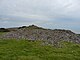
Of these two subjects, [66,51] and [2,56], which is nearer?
[2,56]

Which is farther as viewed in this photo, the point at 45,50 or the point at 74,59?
the point at 45,50

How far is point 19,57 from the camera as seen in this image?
92.8ft

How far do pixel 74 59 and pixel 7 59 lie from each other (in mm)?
9181

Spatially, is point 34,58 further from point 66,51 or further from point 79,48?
point 79,48

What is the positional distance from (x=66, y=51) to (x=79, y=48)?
169 inches

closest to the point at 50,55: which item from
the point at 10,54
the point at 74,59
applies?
the point at 74,59

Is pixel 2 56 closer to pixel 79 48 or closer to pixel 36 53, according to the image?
pixel 36 53

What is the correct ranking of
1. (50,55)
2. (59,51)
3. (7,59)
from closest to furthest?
(7,59) < (50,55) < (59,51)

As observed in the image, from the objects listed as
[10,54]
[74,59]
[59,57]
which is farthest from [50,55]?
[10,54]

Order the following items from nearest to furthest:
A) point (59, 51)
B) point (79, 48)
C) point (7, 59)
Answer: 1. point (7, 59)
2. point (59, 51)
3. point (79, 48)

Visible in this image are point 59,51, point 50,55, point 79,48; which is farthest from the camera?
point 79,48

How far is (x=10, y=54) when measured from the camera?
1197 inches

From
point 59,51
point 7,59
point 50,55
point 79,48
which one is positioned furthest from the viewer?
point 79,48

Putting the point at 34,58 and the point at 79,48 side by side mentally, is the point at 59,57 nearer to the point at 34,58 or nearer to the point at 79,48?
the point at 34,58
